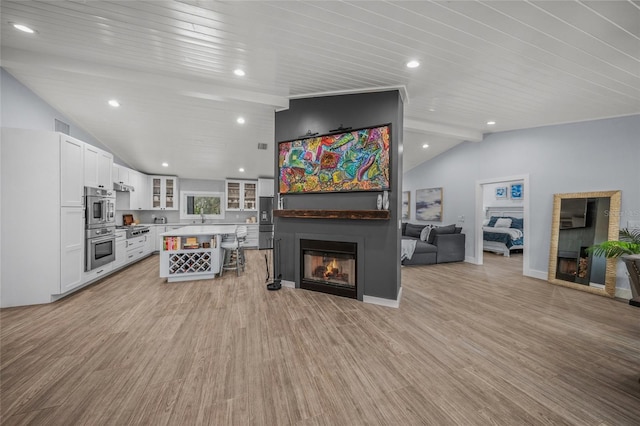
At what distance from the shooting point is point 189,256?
433cm

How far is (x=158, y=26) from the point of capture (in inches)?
89.5

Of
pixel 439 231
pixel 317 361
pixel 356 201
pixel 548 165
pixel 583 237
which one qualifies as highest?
pixel 548 165

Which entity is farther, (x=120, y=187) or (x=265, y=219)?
(x=265, y=219)

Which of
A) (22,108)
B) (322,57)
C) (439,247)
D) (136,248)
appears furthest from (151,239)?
(439,247)

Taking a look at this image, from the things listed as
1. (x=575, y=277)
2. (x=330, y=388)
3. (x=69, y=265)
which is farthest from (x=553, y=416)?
(x=69, y=265)

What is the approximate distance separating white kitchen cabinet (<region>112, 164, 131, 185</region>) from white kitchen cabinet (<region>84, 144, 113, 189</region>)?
34.3 inches

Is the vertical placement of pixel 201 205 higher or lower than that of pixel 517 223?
higher

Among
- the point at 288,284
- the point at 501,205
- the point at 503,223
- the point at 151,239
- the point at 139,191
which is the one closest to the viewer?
the point at 288,284

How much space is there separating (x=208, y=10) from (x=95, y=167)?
3.48 meters

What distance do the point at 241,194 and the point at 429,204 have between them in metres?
6.04

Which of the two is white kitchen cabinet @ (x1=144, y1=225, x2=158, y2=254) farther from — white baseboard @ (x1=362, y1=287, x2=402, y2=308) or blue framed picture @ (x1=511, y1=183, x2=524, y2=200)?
blue framed picture @ (x1=511, y1=183, x2=524, y2=200)

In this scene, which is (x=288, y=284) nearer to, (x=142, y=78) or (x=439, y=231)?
Result: (x=142, y=78)

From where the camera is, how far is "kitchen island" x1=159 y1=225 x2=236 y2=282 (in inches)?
165

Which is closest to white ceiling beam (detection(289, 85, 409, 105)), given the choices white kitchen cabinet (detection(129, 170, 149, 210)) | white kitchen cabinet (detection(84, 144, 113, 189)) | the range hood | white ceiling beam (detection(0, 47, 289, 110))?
white ceiling beam (detection(0, 47, 289, 110))
